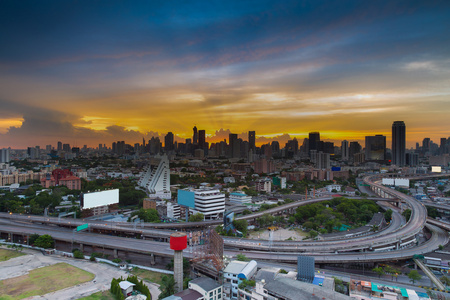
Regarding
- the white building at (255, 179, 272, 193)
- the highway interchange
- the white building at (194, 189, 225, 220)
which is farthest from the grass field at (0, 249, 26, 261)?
the white building at (255, 179, 272, 193)

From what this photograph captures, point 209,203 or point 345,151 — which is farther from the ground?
point 345,151

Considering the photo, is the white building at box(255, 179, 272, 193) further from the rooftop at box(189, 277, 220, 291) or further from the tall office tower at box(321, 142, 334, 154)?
the tall office tower at box(321, 142, 334, 154)

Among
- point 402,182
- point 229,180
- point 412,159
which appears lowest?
point 229,180

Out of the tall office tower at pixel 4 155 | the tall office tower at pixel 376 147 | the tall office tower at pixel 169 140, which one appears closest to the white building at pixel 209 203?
the tall office tower at pixel 4 155

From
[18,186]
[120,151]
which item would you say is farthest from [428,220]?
[120,151]

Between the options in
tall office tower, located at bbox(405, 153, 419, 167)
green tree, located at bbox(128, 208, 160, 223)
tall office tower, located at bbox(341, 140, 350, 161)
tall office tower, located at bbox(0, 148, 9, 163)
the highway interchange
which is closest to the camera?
Result: the highway interchange

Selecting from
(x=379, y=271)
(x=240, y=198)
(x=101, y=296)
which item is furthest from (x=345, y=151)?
(x=101, y=296)

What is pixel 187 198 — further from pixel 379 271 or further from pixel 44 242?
pixel 379 271
